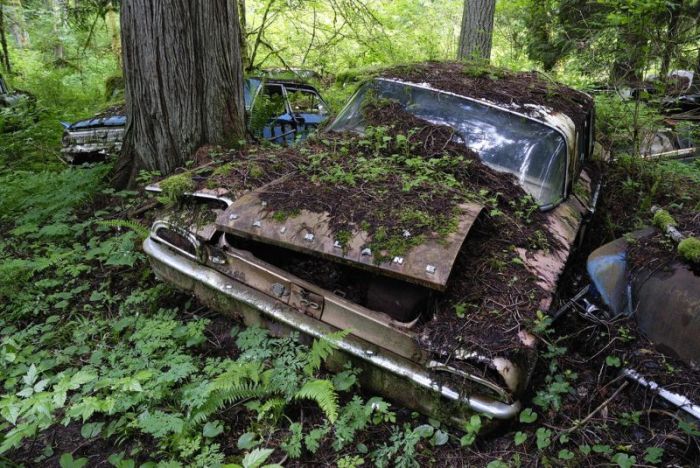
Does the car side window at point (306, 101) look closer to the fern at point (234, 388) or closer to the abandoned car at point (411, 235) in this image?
the abandoned car at point (411, 235)

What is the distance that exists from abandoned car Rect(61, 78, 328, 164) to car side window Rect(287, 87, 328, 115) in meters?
Answer: 0.55

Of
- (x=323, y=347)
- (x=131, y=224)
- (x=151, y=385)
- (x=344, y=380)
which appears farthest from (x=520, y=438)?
(x=131, y=224)

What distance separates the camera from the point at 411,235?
8.43 ft

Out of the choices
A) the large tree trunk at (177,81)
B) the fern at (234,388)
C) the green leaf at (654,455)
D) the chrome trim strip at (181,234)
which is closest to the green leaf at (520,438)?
the green leaf at (654,455)

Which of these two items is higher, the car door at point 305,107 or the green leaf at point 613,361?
the car door at point 305,107

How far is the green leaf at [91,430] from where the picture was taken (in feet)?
8.05

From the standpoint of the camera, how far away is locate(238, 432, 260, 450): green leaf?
92.0 inches

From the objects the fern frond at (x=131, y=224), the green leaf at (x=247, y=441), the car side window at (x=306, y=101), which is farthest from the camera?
the car side window at (x=306, y=101)

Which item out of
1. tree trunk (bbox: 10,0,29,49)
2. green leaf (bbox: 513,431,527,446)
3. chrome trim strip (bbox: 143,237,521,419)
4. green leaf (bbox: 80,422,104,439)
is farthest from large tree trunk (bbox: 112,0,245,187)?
tree trunk (bbox: 10,0,29,49)

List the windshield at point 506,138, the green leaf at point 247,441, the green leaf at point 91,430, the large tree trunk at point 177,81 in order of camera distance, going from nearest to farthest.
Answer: the green leaf at point 247,441 < the green leaf at point 91,430 < the windshield at point 506,138 < the large tree trunk at point 177,81

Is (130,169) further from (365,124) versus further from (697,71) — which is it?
(697,71)

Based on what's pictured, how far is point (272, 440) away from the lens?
7.95ft

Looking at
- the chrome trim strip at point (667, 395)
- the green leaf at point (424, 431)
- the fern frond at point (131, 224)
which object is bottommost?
the green leaf at point (424, 431)

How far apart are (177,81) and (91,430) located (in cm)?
327
